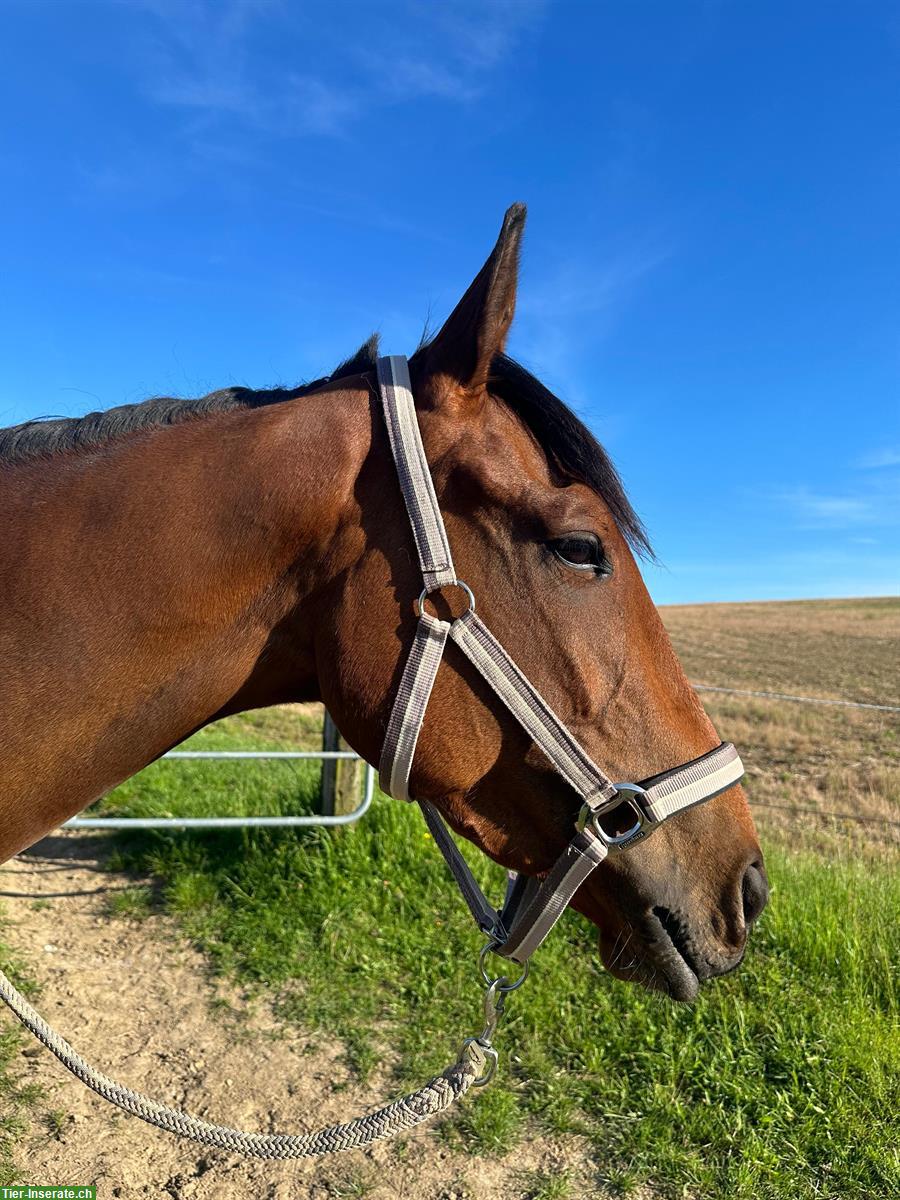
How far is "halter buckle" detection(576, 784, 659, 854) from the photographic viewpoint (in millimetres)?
1643

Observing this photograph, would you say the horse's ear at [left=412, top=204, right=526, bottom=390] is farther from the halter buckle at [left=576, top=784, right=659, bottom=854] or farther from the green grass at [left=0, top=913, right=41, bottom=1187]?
the green grass at [left=0, top=913, right=41, bottom=1187]

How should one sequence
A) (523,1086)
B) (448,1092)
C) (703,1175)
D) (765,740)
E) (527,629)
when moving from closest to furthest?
1. (527,629)
2. (448,1092)
3. (703,1175)
4. (523,1086)
5. (765,740)

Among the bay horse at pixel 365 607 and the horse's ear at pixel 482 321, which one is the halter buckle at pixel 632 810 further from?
the horse's ear at pixel 482 321

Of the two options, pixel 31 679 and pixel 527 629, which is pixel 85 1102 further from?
pixel 527 629

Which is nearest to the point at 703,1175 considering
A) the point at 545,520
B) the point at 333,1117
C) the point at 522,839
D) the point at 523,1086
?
the point at 523,1086

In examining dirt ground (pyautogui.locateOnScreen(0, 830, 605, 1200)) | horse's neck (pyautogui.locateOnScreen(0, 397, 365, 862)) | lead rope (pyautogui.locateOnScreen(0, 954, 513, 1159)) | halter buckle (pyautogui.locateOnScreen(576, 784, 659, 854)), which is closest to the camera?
horse's neck (pyautogui.locateOnScreen(0, 397, 365, 862))

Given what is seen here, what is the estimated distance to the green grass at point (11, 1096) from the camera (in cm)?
276

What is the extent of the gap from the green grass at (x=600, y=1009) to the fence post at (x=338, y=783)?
0.18 metres

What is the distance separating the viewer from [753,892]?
171 cm

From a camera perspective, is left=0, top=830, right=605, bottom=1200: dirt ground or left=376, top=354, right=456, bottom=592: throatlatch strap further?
left=0, top=830, right=605, bottom=1200: dirt ground

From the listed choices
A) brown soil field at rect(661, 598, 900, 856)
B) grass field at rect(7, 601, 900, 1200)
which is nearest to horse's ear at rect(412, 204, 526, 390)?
grass field at rect(7, 601, 900, 1200)

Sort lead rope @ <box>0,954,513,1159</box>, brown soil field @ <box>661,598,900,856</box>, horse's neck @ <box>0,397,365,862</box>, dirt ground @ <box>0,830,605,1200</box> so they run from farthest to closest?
brown soil field @ <box>661,598,900,856</box> → dirt ground @ <box>0,830,605,1200</box> → lead rope @ <box>0,954,513,1159</box> → horse's neck @ <box>0,397,365,862</box>

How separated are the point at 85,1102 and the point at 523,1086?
5.81 ft

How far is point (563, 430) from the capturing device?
183 cm
